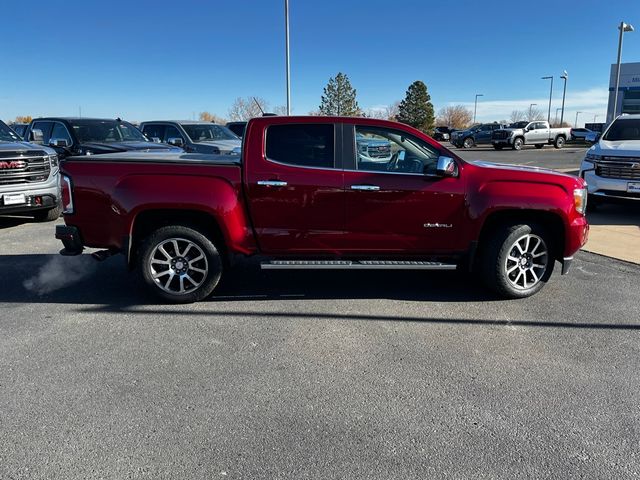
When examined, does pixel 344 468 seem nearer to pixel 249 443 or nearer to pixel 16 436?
pixel 249 443

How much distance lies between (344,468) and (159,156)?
11.9 ft

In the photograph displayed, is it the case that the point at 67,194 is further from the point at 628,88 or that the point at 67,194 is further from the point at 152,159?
the point at 628,88

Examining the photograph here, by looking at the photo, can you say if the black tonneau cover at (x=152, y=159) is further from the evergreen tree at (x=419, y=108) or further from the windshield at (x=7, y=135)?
the evergreen tree at (x=419, y=108)

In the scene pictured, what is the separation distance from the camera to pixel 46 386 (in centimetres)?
340

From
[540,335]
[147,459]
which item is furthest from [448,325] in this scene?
[147,459]

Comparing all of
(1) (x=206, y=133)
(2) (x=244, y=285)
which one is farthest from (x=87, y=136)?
(2) (x=244, y=285)

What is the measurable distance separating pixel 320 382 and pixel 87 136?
9.50 m

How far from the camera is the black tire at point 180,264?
4.84 meters

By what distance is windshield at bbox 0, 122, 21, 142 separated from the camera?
920cm

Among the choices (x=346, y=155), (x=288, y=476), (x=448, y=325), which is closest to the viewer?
(x=288, y=476)

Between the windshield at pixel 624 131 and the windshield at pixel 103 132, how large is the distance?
1004cm

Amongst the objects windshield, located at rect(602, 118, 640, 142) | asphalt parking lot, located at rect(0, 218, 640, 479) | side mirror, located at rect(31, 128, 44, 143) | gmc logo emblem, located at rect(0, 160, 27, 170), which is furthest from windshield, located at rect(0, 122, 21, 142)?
windshield, located at rect(602, 118, 640, 142)

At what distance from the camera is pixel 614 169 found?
9.21 metres

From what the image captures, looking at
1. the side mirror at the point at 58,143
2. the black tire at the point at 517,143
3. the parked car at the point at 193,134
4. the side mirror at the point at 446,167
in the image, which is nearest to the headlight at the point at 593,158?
the side mirror at the point at 446,167
